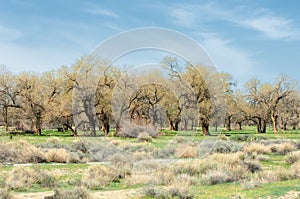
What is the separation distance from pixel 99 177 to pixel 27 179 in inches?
108

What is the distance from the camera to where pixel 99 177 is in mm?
16891

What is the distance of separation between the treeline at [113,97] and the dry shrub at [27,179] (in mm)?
19339

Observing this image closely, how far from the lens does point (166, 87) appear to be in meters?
46.8

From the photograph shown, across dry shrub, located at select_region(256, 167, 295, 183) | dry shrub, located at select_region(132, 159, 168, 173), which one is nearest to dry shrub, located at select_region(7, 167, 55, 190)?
dry shrub, located at select_region(132, 159, 168, 173)

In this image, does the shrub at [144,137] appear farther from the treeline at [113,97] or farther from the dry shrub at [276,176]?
the dry shrub at [276,176]

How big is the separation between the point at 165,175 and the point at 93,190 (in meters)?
3.18

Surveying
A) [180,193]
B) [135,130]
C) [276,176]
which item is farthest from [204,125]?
[180,193]

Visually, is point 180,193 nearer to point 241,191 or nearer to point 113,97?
point 241,191

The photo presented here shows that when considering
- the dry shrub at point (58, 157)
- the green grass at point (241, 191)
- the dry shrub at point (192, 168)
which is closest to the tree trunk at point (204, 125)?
the dry shrub at point (58, 157)

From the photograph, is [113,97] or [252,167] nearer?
[252,167]

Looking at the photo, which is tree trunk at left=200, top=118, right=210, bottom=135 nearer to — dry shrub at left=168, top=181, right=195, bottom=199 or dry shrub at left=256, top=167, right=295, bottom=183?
dry shrub at left=256, top=167, right=295, bottom=183

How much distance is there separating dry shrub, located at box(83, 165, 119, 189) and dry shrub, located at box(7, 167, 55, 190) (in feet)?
4.76

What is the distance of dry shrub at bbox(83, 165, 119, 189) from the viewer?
1579 centimetres

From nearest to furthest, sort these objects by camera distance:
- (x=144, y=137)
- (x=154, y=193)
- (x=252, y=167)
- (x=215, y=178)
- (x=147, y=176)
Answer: (x=154, y=193), (x=215, y=178), (x=147, y=176), (x=252, y=167), (x=144, y=137)
